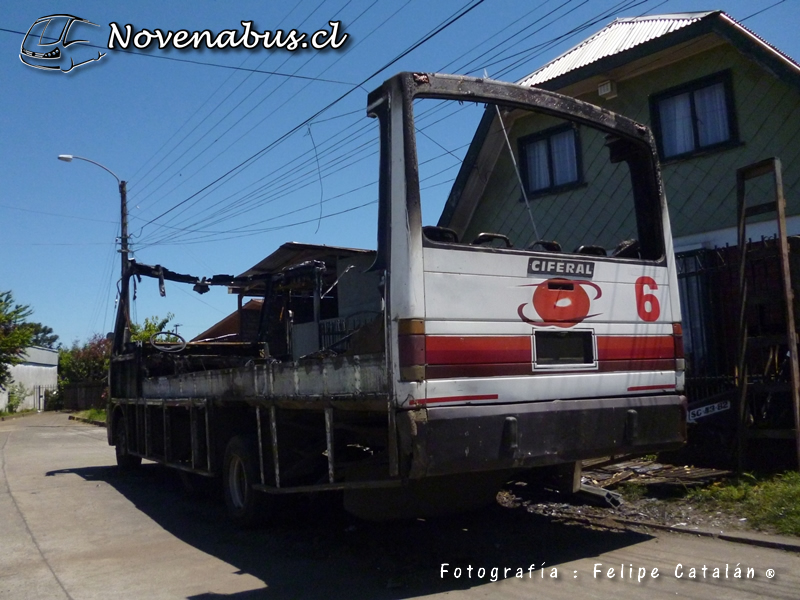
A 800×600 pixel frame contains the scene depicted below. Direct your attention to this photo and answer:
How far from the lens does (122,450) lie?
12500 mm

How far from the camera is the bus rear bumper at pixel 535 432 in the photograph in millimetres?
4988

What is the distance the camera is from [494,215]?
14266 millimetres

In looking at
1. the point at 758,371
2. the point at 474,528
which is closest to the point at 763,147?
the point at 758,371


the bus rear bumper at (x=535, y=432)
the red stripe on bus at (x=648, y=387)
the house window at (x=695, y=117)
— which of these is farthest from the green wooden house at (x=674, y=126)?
the bus rear bumper at (x=535, y=432)

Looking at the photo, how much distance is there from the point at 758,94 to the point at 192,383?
831cm

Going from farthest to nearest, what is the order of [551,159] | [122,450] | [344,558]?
[551,159] → [122,450] → [344,558]

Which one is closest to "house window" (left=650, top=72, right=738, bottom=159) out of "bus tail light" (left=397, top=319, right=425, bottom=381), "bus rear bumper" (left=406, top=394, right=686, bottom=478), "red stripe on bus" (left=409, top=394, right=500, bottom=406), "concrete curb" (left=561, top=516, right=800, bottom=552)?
"bus rear bumper" (left=406, top=394, right=686, bottom=478)

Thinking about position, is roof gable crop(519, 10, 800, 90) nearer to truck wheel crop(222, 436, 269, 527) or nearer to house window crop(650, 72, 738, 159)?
house window crop(650, 72, 738, 159)

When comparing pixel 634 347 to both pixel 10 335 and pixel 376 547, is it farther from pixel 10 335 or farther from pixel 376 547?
pixel 10 335

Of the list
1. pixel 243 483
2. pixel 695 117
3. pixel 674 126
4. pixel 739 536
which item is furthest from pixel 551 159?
pixel 739 536

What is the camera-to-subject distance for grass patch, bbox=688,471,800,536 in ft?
21.0

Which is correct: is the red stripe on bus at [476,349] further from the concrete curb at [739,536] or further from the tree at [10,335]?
the tree at [10,335]

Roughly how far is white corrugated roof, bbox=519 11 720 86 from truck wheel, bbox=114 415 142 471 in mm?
9035

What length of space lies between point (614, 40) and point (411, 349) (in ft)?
31.8
